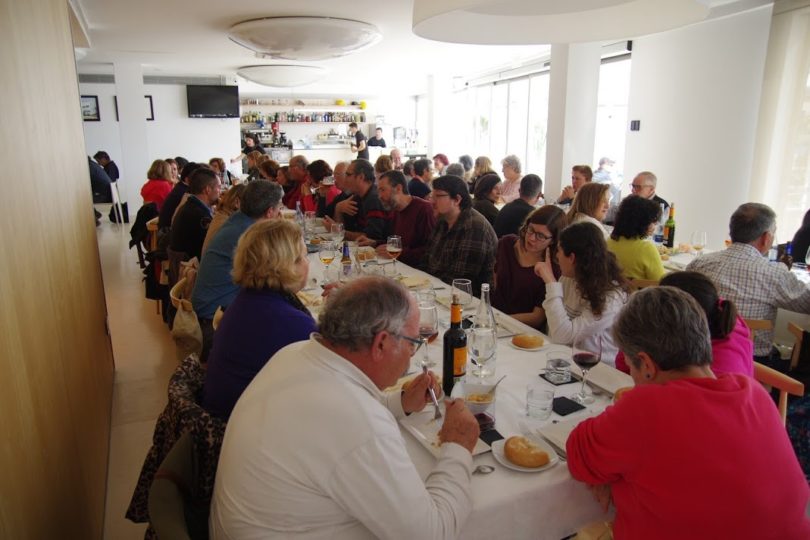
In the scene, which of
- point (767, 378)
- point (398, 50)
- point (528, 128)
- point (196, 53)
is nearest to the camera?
point (767, 378)

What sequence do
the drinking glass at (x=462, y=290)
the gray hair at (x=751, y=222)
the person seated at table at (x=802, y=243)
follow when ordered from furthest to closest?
1. the person seated at table at (x=802, y=243)
2. the gray hair at (x=751, y=222)
3. the drinking glass at (x=462, y=290)

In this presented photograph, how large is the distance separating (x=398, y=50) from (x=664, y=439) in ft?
28.6

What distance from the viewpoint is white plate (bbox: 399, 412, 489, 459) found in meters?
1.54

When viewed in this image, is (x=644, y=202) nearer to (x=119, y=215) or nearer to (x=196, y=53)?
(x=196, y=53)

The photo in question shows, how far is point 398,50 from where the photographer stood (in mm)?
9016

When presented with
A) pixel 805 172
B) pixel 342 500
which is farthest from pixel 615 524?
pixel 805 172

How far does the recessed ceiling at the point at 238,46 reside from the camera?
615cm

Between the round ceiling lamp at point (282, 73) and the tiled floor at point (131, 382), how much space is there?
14.9 ft

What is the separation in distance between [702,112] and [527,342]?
17.8 feet

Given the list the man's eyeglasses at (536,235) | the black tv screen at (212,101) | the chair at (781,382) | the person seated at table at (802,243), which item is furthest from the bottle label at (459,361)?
the black tv screen at (212,101)

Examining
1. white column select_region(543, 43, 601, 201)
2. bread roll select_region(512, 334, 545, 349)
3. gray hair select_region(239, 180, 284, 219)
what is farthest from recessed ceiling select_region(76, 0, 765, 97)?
bread roll select_region(512, 334, 545, 349)

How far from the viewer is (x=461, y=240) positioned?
379 cm

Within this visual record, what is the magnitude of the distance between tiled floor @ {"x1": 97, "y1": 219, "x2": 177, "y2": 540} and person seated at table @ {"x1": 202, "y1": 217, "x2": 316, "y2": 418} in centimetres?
124

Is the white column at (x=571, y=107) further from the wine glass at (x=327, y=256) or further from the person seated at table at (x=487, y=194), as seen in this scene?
the wine glass at (x=327, y=256)
